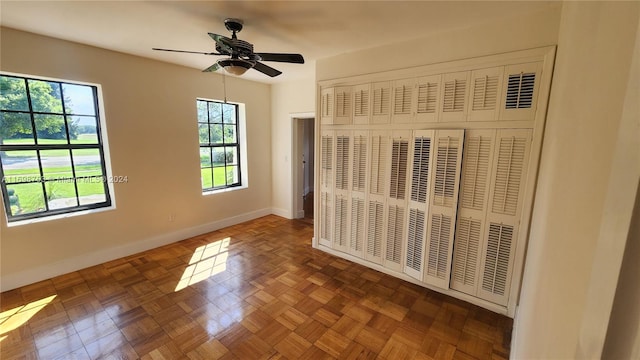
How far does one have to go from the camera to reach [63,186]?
3.08 m

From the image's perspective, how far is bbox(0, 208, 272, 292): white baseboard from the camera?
9.16ft

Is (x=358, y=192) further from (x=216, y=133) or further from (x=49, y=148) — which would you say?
(x=49, y=148)

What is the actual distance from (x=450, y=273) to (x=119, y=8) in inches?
150

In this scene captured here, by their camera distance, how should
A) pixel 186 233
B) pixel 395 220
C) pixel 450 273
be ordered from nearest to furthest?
pixel 450 273, pixel 395 220, pixel 186 233

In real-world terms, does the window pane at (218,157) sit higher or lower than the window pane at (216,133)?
lower

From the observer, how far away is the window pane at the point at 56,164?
2.93m

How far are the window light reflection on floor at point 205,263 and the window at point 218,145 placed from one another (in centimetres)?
108

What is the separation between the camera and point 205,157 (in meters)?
4.37

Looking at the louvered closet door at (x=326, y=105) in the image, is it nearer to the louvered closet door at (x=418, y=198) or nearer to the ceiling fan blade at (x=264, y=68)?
the ceiling fan blade at (x=264, y=68)

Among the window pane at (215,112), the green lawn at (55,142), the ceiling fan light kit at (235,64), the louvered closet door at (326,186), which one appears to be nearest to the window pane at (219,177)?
the window pane at (215,112)

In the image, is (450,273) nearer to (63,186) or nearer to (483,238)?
(483,238)

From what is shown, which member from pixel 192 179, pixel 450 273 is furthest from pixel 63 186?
pixel 450 273

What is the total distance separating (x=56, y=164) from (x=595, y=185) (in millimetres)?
4294

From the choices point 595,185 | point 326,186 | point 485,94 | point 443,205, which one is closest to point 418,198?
point 443,205
